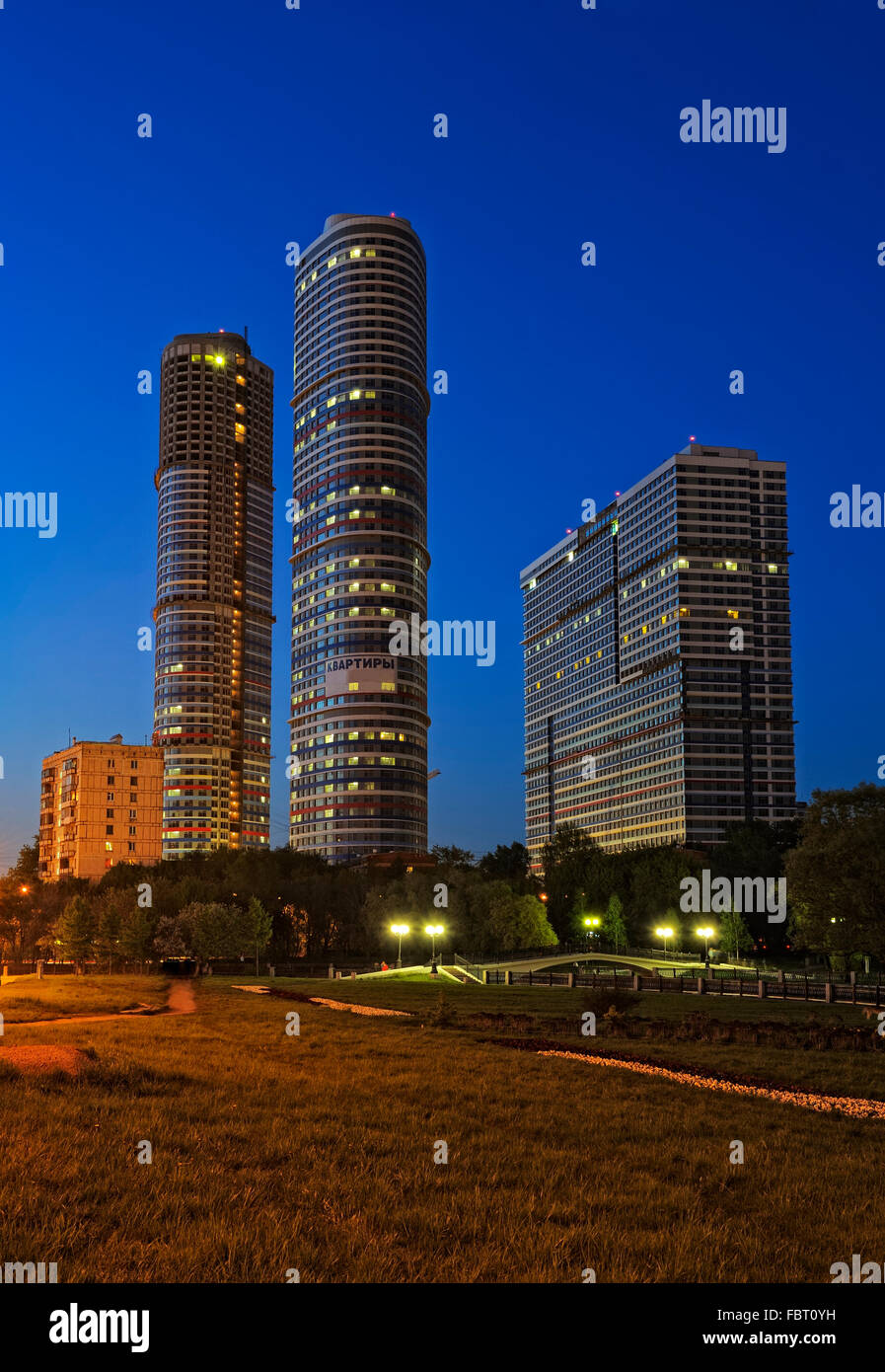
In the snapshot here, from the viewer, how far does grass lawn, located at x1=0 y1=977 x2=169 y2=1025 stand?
3834cm

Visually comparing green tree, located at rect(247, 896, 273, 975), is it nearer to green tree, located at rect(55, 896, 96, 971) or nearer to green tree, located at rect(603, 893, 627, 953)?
green tree, located at rect(55, 896, 96, 971)

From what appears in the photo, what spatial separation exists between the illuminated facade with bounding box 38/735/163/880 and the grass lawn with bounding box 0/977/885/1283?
155311mm

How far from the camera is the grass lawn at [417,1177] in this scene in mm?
9398

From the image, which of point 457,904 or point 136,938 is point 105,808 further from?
point 136,938

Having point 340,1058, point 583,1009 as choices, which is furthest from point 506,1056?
point 583,1009

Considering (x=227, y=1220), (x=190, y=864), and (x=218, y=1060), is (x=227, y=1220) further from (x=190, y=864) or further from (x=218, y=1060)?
(x=190, y=864)

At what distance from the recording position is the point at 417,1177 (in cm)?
1253

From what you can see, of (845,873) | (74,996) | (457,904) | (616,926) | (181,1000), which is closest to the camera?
(74,996)

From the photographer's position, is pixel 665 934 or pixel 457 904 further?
pixel 665 934

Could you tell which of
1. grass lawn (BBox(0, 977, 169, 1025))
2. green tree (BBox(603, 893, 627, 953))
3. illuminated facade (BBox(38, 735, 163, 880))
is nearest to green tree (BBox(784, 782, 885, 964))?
grass lawn (BBox(0, 977, 169, 1025))

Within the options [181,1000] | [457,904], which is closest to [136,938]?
[457,904]

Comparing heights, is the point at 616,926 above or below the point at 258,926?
below

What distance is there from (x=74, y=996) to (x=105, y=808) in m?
131
